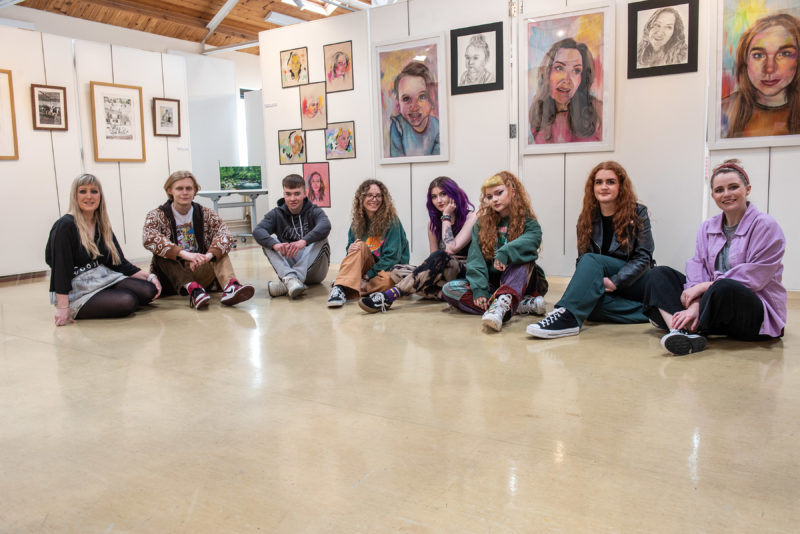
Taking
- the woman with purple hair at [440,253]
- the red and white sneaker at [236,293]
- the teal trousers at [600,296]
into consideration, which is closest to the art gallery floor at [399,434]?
the teal trousers at [600,296]

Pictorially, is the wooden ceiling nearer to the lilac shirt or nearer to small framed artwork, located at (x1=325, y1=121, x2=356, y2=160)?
small framed artwork, located at (x1=325, y1=121, x2=356, y2=160)

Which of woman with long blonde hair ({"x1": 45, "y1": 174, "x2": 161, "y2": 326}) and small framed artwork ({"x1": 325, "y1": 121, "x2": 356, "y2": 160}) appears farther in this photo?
small framed artwork ({"x1": 325, "y1": 121, "x2": 356, "y2": 160})

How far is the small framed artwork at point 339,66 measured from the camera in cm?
664

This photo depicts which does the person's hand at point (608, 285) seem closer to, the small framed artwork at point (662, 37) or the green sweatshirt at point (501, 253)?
the green sweatshirt at point (501, 253)

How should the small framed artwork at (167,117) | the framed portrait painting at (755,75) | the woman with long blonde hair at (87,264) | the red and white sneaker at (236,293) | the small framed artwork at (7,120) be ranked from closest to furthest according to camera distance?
the woman with long blonde hair at (87,264) < the framed portrait painting at (755,75) < the red and white sneaker at (236,293) < the small framed artwork at (7,120) < the small framed artwork at (167,117)

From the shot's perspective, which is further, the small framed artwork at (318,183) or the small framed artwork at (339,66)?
the small framed artwork at (318,183)

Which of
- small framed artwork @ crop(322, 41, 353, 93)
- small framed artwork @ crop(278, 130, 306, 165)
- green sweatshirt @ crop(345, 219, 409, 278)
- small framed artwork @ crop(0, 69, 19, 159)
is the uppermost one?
small framed artwork @ crop(322, 41, 353, 93)

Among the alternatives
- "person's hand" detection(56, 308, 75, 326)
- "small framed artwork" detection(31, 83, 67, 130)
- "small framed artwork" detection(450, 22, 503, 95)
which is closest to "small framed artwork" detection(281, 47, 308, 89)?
"small framed artwork" detection(450, 22, 503, 95)

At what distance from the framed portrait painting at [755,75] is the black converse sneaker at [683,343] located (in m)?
2.23

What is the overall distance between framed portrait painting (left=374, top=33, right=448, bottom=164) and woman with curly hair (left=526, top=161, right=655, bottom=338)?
2.22 metres

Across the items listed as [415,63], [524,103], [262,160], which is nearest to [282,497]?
[524,103]

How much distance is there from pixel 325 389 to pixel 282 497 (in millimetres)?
1023

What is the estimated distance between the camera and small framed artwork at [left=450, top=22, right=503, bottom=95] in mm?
5703

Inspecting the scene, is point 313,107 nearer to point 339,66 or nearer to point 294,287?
point 339,66
